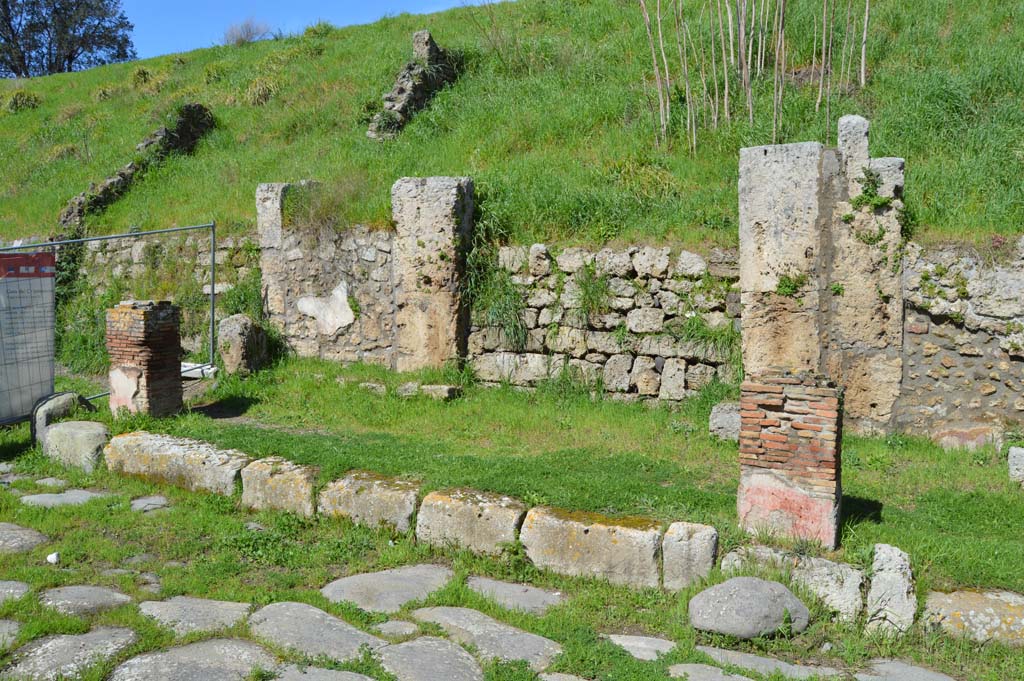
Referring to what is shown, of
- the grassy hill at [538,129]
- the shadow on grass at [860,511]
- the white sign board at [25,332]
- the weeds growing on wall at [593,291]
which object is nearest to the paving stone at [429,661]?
the shadow on grass at [860,511]

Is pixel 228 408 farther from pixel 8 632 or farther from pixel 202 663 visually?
pixel 202 663

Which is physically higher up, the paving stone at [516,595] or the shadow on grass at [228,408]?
the shadow on grass at [228,408]

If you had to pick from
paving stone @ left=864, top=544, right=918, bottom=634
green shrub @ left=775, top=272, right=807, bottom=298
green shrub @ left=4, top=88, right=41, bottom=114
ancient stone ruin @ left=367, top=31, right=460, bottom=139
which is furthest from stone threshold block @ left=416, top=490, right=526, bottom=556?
green shrub @ left=4, top=88, right=41, bottom=114

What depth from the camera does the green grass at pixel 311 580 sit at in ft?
13.0

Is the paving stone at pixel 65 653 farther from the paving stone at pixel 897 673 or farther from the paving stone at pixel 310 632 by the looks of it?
the paving stone at pixel 897 673

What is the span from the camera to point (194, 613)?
170 inches

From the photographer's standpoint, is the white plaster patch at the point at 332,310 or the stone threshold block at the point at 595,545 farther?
the white plaster patch at the point at 332,310

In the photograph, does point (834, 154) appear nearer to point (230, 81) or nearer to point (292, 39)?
point (230, 81)

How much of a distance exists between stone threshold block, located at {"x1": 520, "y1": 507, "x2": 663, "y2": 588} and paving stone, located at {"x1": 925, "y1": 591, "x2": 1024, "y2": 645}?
4.85 feet

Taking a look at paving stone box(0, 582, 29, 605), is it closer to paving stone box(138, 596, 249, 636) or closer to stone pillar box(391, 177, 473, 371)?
paving stone box(138, 596, 249, 636)

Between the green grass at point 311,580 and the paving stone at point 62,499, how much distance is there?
0.41ft

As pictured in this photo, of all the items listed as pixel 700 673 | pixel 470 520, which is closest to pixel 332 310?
pixel 470 520

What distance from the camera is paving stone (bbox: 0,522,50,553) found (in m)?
5.31

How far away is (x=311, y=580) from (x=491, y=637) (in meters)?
1.37
